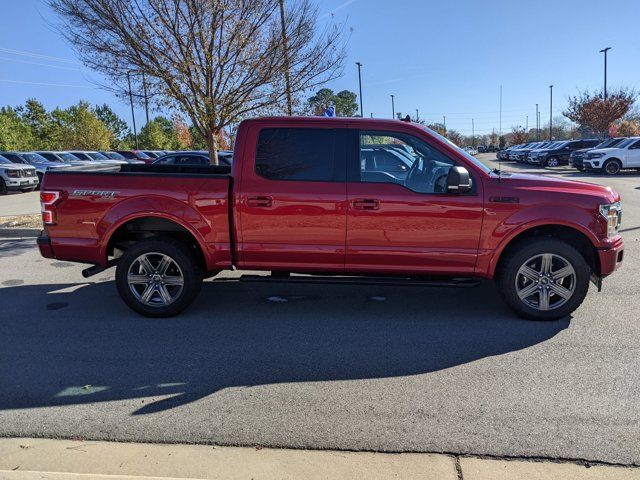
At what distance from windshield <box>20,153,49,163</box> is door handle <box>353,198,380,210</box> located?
23.1 meters

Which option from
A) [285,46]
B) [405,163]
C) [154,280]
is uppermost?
[285,46]

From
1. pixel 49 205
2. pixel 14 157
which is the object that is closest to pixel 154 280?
pixel 49 205

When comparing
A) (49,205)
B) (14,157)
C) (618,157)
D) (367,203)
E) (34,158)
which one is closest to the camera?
(367,203)

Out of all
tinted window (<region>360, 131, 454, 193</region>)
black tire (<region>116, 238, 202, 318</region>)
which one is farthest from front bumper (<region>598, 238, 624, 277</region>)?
black tire (<region>116, 238, 202, 318</region>)

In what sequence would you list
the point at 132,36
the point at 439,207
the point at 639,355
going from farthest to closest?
the point at 132,36
the point at 439,207
the point at 639,355

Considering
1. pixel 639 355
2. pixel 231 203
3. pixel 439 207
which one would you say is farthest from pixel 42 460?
pixel 639 355

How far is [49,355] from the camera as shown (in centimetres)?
431

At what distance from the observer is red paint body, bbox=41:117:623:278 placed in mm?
4730

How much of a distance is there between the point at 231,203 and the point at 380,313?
1.91 m

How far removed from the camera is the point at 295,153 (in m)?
4.99

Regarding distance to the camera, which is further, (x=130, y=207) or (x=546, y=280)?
(x=130, y=207)

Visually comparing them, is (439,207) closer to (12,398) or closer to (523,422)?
(523,422)

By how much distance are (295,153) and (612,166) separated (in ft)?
79.4

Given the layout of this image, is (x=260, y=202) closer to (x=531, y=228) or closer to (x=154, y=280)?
(x=154, y=280)
